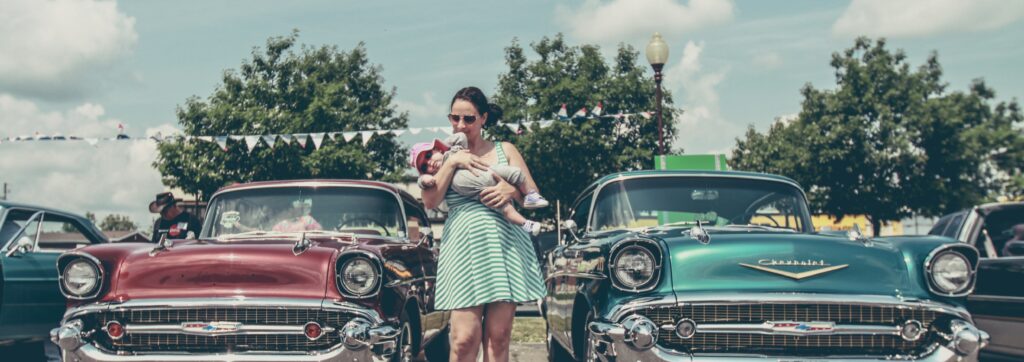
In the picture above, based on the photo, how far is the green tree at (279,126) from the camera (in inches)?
1057

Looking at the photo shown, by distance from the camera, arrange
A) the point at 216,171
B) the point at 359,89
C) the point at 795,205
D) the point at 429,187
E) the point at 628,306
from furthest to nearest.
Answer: the point at 359,89 → the point at 216,171 → the point at 795,205 → the point at 628,306 → the point at 429,187

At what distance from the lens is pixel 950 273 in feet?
15.2

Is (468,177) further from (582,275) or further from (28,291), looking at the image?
(28,291)

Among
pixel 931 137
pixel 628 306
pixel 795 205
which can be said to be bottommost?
pixel 628 306

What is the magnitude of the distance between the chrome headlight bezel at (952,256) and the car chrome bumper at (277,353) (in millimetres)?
2701

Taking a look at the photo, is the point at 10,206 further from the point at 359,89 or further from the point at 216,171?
the point at 359,89


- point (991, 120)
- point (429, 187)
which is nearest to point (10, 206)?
point (429, 187)

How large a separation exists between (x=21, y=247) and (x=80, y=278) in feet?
6.05

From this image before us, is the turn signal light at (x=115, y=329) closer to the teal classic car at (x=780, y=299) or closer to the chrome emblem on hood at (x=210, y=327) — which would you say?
the chrome emblem on hood at (x=210, y=327)

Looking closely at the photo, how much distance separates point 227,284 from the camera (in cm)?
497

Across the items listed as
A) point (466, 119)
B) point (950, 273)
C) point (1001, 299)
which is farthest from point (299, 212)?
point (1001, 299)

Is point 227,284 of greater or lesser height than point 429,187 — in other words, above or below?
below

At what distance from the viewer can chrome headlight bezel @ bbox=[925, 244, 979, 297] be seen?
4.60 m

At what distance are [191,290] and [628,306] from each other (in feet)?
7.47
